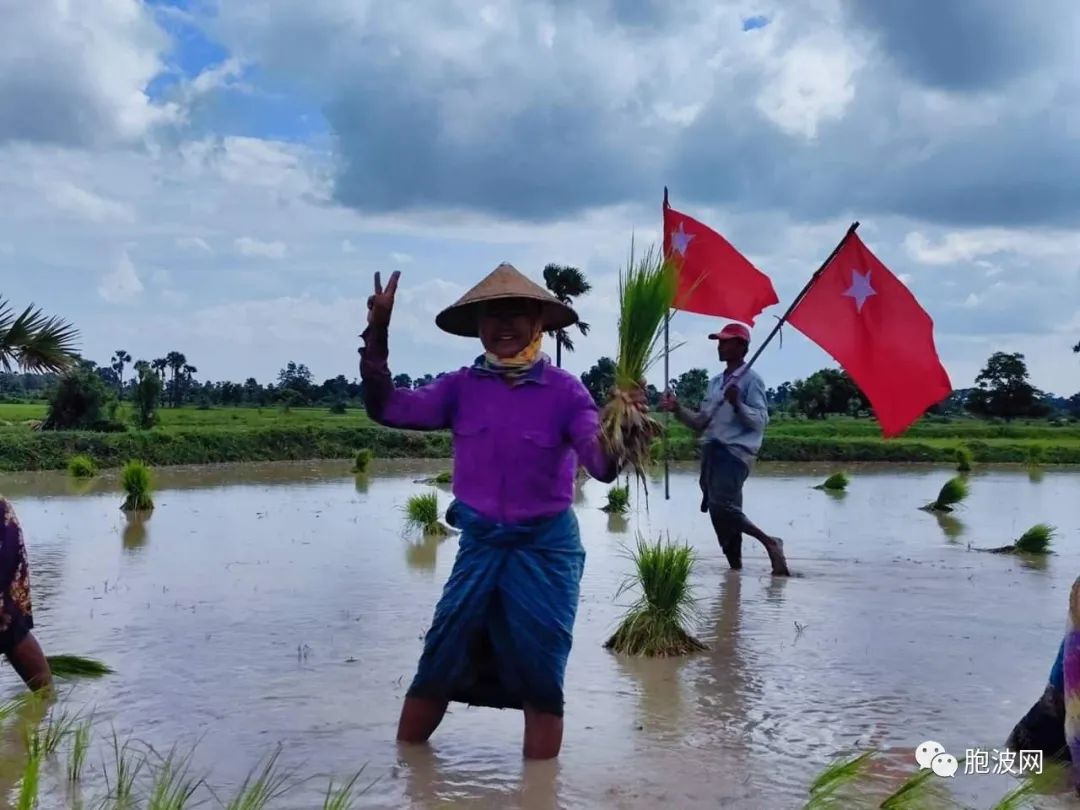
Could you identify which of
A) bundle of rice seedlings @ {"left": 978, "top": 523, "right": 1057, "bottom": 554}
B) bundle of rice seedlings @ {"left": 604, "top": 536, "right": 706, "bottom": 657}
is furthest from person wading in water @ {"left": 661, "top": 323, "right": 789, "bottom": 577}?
bundle of rice seedlings @ {"left": 978, "top": 523, "right": 1057, "bottom": 554}

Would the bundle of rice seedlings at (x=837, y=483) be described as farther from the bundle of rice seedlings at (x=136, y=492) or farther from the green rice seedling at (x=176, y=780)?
the green rice seedling at (x=176, y=780)

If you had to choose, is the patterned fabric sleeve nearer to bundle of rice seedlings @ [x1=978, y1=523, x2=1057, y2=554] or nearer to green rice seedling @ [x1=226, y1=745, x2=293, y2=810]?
green rice seedling @ [x1=226, y1=745, x2=293, y2=810]

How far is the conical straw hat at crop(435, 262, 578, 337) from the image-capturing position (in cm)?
471

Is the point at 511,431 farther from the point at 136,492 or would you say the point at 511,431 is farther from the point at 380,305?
the point at 136,492

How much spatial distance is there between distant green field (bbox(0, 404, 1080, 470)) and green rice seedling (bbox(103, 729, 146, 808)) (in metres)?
22.2

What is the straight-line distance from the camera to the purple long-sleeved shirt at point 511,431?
4.62 m

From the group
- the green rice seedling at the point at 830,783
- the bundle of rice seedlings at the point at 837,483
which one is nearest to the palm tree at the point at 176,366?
the bundle of rice seedlings at the point at 837,483

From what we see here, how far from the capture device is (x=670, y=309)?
4.82 m

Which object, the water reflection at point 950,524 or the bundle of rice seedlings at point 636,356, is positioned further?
the water reflection at point 950,524

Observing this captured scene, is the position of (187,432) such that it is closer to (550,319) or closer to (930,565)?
(930,565)

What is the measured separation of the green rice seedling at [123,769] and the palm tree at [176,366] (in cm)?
6873

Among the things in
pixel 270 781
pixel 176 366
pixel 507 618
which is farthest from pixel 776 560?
pixel 176 366

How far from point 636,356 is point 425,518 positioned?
8666 millimetres

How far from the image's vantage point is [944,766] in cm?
460
